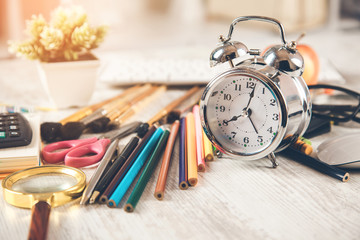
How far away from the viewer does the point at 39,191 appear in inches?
26.6

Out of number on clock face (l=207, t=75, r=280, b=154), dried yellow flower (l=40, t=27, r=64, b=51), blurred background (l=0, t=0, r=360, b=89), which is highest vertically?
dried yellow flower (l=40, t=27, r=64, b=51)

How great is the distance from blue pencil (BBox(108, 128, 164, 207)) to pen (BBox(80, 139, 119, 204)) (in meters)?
0.04

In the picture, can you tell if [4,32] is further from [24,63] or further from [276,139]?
[276,139]

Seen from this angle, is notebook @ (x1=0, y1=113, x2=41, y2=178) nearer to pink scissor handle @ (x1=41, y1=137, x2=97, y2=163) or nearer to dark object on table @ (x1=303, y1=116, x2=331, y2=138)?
pink scissor handle @ (x1=41, y1=137, x2=97, y2=163)

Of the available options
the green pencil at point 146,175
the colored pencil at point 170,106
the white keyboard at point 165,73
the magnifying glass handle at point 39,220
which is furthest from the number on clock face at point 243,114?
the white keyboard at point 165,73

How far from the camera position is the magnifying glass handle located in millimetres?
598

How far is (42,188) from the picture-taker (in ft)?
2.25

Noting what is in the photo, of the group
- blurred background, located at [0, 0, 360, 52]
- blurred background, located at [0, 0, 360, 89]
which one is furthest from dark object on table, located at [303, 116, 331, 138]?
blurred background, located at [0, 0, 360, 52]

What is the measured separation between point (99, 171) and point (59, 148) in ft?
0.52

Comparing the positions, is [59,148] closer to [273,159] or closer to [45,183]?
[45,183]

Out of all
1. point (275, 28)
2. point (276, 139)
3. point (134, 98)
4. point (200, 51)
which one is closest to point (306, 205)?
point (276, 139)

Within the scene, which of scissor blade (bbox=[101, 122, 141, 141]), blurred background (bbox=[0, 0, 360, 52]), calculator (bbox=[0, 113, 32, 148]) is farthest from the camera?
blurred background (bbox=[0, 0, 360, 52])

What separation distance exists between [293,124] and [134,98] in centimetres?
48

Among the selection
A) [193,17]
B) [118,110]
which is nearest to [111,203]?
[118,110]
